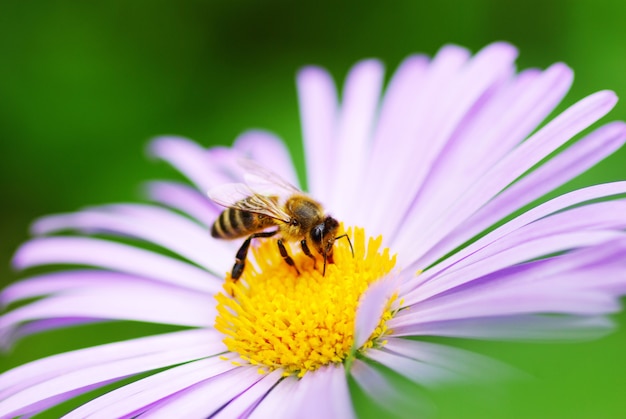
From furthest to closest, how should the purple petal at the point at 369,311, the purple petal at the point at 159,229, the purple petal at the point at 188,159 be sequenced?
1. the purple petal at the point at 188,159
2. the purple petal at the point at 159,229
3. the purple petal at the point at 369,311

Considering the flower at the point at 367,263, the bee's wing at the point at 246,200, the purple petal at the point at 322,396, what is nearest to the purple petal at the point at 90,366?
the flower at the point at 367,263

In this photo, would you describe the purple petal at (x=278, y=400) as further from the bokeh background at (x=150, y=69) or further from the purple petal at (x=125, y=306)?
the bokeh background at (x=150, y=69)

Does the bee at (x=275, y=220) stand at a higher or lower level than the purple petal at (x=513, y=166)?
higher

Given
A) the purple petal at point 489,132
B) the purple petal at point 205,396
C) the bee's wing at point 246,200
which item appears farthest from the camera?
the bee's wing at point 246,200

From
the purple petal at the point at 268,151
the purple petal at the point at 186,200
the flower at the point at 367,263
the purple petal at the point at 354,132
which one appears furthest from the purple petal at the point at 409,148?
the purple petal at the point at 186,200

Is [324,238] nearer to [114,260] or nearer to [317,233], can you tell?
[317,233]

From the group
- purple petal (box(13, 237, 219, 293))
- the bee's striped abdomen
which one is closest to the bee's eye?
the bee's striped abdomen

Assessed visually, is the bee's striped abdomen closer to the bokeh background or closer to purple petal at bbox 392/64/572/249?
purple petal at bbox 392/64/572/249

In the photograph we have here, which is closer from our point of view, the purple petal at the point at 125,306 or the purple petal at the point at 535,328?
the purple petal at the point at 535,328

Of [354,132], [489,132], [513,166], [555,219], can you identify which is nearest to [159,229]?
[354,132]

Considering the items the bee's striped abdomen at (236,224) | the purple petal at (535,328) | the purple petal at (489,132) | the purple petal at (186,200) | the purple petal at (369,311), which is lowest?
the purple petal at (535,328)
